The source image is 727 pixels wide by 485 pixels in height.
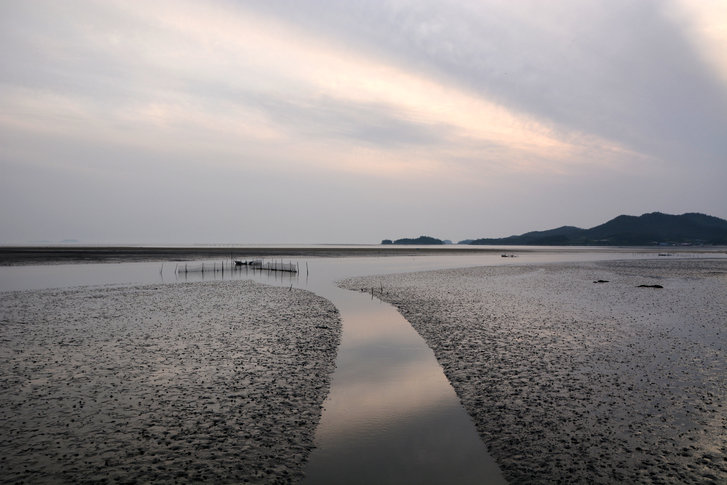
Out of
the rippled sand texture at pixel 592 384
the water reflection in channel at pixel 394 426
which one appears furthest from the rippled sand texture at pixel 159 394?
the rippled sand texture at pixel 592 384

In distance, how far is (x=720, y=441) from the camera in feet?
33.9

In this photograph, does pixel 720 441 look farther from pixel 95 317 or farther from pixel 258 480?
pixel 95 317

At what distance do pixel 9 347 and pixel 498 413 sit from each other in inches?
845

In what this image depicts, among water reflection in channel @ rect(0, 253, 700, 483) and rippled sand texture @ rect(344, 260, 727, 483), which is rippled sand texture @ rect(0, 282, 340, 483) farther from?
rippled sand texture @ rect(344, 260, 727, 483)

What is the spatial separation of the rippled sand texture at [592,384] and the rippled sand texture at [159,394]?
568 cm

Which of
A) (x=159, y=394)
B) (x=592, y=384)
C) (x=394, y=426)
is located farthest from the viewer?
(x=592, y=384)

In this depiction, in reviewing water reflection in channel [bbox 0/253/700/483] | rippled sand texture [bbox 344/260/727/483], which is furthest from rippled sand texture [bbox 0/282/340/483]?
rippled sand texture [bbox 344/260/727/483]

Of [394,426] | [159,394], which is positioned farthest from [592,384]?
[159,394]

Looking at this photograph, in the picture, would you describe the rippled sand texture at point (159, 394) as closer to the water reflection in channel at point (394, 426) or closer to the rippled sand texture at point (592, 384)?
the water reflection in channel at point (394, 426)

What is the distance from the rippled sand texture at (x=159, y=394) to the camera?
916 cm

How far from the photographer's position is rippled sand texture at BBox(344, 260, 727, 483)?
9.52m

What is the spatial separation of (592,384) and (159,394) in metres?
15.0

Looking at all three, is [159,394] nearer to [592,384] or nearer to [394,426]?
[394,426]

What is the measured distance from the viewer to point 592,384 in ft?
47.9
